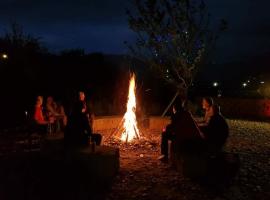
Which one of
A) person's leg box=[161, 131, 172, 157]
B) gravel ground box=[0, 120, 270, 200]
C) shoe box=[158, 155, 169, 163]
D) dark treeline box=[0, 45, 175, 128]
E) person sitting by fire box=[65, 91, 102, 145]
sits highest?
dark treeline box=[0, 45, 175, 128]

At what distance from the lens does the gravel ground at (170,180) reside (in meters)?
6.88

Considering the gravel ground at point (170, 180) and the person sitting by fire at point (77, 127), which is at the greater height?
the person sitting by fire at point (77, 127)

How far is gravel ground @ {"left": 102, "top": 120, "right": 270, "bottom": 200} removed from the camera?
22.6 feet

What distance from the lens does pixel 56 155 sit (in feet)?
28.9

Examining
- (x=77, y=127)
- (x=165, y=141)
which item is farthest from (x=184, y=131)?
(x=77, y=127)

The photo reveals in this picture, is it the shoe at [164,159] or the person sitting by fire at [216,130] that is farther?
the shoe at [164,159]

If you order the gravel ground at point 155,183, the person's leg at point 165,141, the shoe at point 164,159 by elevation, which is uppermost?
the person's leg at point 165,141

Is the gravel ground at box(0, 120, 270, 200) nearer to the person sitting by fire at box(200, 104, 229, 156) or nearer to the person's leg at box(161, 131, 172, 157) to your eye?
the person's leg at box(161, 131, 172, 157)

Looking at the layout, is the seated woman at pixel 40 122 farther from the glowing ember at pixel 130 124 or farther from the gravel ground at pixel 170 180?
the gravel ground at pixel 170 180

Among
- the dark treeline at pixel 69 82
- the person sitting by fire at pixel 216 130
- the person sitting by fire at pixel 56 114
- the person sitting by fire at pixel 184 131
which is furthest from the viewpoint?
the dark treeline at pixel 69 82

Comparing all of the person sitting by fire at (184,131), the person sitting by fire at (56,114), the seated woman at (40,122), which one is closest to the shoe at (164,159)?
the person sitting by fire at (184,131)

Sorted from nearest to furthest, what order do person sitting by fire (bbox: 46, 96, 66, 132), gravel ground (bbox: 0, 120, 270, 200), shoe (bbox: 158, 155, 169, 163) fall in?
gravel ground (bbox: 0, 120, 270, 200), shoe (bbox: 158, 155, 169, 163), person sitting by fire (bbox: 46, 96, 66, 132)

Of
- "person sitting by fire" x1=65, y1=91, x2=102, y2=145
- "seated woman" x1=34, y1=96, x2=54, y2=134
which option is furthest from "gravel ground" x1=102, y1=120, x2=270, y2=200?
"seated woman" x1=34, y1=96, x2=54, y2=134

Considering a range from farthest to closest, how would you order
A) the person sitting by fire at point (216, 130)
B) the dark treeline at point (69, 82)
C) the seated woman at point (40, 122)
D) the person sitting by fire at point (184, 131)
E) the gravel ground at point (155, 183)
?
the dark treeline at point (69, 82), the seated woman at point (40, 122), the person sitting by fire at point (216, 130), the person sitting by fire at point (184, 131), the gravel ground at point (155, 183)
